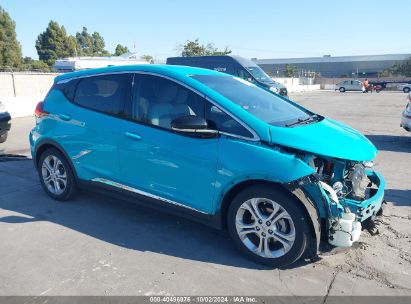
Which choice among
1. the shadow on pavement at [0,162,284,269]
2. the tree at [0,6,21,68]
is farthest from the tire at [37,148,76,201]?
the tree at [0,6,21,68]

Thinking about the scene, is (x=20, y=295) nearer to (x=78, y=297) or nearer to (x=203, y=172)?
(x=78, y=297)

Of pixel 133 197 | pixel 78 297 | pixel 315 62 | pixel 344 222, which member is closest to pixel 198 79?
pixel 133 197

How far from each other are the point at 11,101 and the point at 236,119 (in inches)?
551

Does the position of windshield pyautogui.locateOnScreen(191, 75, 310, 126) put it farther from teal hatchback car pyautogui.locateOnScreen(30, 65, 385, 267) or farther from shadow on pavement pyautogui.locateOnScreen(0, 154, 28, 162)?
shadow on pavement pyautogui.locateOnScreen(0, 154, 28, 162)

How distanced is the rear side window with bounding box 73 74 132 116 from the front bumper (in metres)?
2.62

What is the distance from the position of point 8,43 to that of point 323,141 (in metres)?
56.3

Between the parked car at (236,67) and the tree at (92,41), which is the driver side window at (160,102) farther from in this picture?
the tree at (92,41)

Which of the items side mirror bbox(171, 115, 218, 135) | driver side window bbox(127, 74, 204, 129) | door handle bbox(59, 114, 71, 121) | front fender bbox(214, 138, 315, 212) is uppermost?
driver side window bbox(127, 74, 204, 129)

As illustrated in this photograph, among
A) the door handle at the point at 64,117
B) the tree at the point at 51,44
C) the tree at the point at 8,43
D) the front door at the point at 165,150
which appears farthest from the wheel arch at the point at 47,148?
the tree at the point at 51,44

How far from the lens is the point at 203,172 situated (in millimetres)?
3713

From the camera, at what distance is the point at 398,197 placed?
5.56 metres

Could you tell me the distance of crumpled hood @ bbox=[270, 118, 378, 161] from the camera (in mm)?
3467

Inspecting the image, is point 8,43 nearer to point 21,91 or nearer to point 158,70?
point 21,91

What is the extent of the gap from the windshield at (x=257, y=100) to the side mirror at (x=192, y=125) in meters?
0.45
